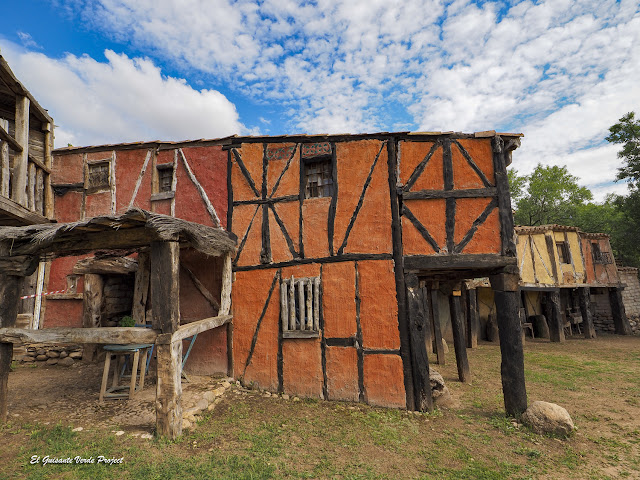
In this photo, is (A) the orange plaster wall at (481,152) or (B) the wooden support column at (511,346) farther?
(A) the orange plaster wall at (481,152)

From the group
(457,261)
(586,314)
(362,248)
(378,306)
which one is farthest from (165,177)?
(586,314)

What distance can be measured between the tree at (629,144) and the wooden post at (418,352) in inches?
647

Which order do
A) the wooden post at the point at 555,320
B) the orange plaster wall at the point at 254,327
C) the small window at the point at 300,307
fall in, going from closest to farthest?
the small window at the point at 300,307 → the orange plaster wall at the point at 254,327 → the wooden post at the point at 555,320

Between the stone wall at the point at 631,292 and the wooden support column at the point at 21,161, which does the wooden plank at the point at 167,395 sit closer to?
the wooden support column at the point at 21,161

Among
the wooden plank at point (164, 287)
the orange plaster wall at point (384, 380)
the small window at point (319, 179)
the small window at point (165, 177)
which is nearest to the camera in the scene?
the wooden plank at point (164, 287)

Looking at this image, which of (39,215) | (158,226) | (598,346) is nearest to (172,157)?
(39,215)

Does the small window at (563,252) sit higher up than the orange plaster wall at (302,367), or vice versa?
the small window at (563,252)

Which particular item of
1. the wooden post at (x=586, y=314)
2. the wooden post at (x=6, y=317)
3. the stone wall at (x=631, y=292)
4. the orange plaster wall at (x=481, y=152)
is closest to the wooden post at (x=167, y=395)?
the wooden post at (x=6, y=317)

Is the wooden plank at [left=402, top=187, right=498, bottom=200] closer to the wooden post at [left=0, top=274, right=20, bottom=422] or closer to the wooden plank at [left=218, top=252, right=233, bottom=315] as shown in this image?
the wooden plank at [left=218, top=252, right=233, bottom=315]

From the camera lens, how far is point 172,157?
839 cm

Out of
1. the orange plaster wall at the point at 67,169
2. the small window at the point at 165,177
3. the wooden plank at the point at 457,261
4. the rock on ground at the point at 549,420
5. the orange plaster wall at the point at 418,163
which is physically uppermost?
the orange plaster wall at the point at 67,169

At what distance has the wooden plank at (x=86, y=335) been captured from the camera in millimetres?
4711

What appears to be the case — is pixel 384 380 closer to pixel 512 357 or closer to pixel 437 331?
pixel 512 357

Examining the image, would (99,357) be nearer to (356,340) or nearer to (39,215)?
(39,215)
